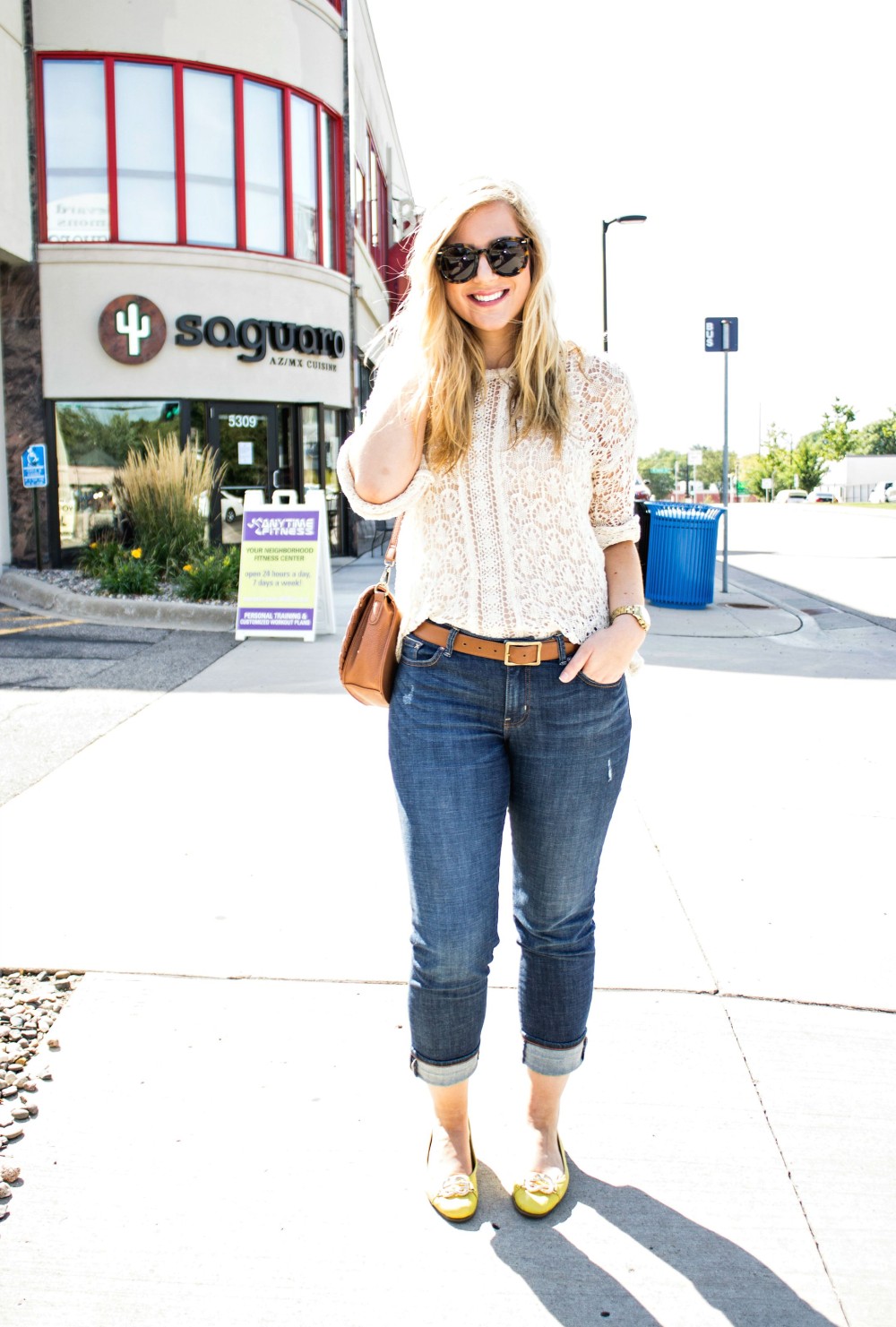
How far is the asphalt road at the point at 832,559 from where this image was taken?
46.5 ft

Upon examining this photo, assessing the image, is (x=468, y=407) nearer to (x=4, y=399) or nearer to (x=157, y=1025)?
(x=157, y=1025)

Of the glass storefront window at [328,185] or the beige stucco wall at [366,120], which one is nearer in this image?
the glass storefront window at [328,185]

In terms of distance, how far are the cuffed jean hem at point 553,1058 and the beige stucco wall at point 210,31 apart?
15051 mm

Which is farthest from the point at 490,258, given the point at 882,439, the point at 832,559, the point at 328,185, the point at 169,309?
the point at 882,439

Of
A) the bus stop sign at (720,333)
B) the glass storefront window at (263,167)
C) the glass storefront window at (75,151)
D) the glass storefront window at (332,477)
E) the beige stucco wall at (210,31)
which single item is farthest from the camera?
the glass storefront window at (332,477)

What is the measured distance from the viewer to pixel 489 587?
2.15 metres

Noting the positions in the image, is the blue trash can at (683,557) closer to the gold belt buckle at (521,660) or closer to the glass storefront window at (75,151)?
the glass storefront window at (75,151)

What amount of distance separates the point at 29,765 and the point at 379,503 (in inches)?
154

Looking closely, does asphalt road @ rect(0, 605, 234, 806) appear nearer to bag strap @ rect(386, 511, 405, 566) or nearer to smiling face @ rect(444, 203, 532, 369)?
bag strap @ rect(386, 511, 405, 566)

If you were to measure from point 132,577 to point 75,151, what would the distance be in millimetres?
6553

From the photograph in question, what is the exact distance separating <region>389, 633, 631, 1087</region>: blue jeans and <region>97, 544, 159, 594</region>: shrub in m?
9.35

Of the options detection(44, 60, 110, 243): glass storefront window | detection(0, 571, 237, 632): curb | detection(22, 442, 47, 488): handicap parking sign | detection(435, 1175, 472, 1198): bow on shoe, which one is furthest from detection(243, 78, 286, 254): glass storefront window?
detection(435, 1175, 472, 1198): bow on shoe

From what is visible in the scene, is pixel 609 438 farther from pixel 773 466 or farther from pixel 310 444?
pixel 773 466

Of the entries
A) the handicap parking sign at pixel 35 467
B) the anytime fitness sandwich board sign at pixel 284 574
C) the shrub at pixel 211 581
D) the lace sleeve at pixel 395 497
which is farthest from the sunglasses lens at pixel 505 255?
the handicap parking sign at pixel 35 467
